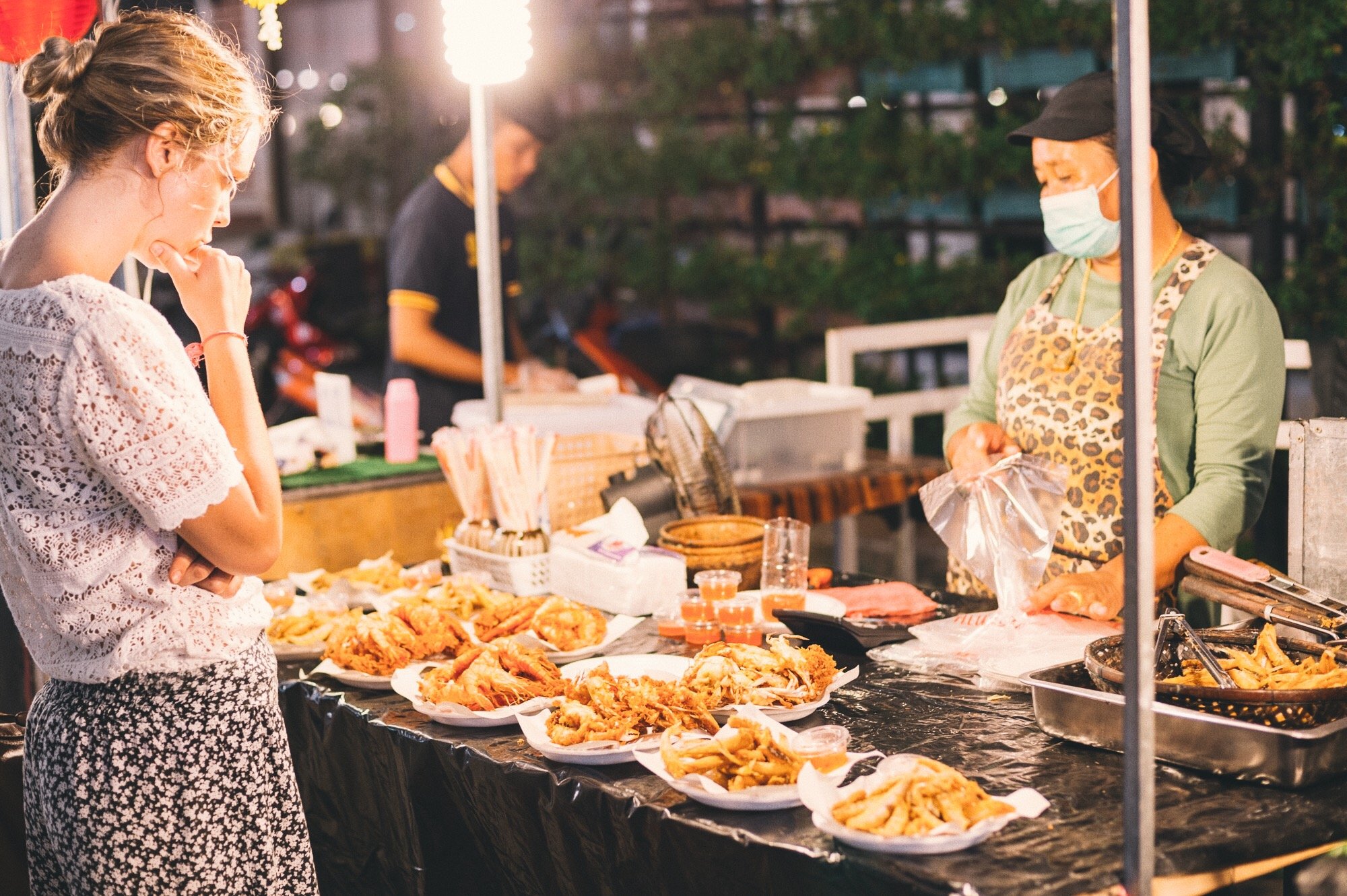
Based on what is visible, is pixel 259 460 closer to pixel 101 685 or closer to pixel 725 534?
pixel 101 685

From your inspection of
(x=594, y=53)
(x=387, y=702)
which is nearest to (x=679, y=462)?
(x=387, y=702)

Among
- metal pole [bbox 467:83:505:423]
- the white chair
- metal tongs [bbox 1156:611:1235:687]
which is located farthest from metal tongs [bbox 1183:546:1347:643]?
the white chair

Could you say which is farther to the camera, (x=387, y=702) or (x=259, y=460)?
(x=387, y=702)

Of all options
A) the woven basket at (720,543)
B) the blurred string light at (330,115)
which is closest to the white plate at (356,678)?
the woven basket at (720,543)

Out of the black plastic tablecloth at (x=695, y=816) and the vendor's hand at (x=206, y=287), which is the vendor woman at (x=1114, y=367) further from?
the vendor's hand at (x=206, y=287)

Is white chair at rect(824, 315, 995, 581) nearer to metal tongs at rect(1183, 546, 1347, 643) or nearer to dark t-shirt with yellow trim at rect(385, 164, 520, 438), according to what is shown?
dark t-shirt with yellow trim at rect(385, 164, 520, 438)

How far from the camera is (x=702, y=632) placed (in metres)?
2.59

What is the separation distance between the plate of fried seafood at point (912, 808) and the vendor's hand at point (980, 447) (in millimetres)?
1102

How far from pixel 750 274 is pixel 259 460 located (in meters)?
7.74

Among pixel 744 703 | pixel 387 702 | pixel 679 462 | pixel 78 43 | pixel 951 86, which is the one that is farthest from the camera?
pixel 951 86

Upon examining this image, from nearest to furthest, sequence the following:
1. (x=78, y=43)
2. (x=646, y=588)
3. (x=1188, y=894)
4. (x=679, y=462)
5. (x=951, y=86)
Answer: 1. (x=1188, y=894)
2. (x=78, y=43)
3. (x=646, y=588)
4. (x=679, y=462)
5. (x=951, y=86)

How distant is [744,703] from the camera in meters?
2.14

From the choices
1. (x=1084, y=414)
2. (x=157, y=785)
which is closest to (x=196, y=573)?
(x=157, y=785)

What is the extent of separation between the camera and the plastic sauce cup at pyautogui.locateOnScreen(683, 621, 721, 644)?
8.46 feet
